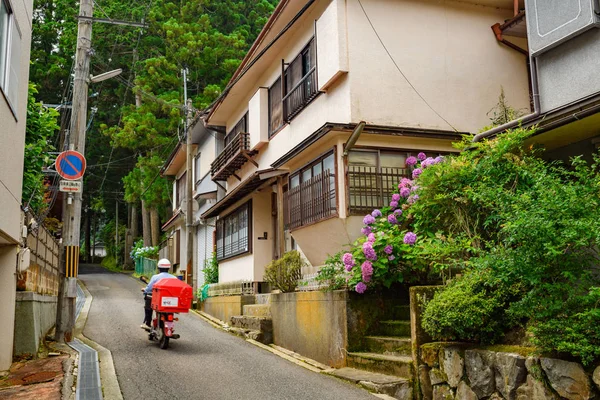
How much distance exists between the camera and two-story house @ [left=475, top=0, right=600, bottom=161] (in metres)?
8.08

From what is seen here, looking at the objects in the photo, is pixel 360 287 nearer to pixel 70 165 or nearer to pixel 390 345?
pixel 390 345

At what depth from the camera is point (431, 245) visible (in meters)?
9.00

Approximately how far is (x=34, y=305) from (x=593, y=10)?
11.1 metres

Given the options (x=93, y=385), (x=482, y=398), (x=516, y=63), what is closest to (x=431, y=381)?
(x=482, y=398)

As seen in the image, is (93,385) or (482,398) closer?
(482,398)

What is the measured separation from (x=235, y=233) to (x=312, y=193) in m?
7.80

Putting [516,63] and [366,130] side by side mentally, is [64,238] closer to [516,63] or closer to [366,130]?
[366,130]

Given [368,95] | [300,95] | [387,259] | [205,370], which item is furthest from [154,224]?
[387,259]

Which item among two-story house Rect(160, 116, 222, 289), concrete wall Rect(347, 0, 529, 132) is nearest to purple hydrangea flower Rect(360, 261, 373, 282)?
concrete wall Rect(347, 0, 529, 132)

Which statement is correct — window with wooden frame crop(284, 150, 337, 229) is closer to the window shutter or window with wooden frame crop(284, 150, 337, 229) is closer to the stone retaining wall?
the stone retaining wall

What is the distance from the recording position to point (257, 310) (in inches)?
603

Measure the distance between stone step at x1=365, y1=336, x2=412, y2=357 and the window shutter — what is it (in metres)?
7.22

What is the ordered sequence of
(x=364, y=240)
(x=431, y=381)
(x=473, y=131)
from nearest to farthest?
(x=431, y=381) < (x=364, y=240) < (x=473, y=131)

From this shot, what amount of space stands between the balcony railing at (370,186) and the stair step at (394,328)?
129 inches
